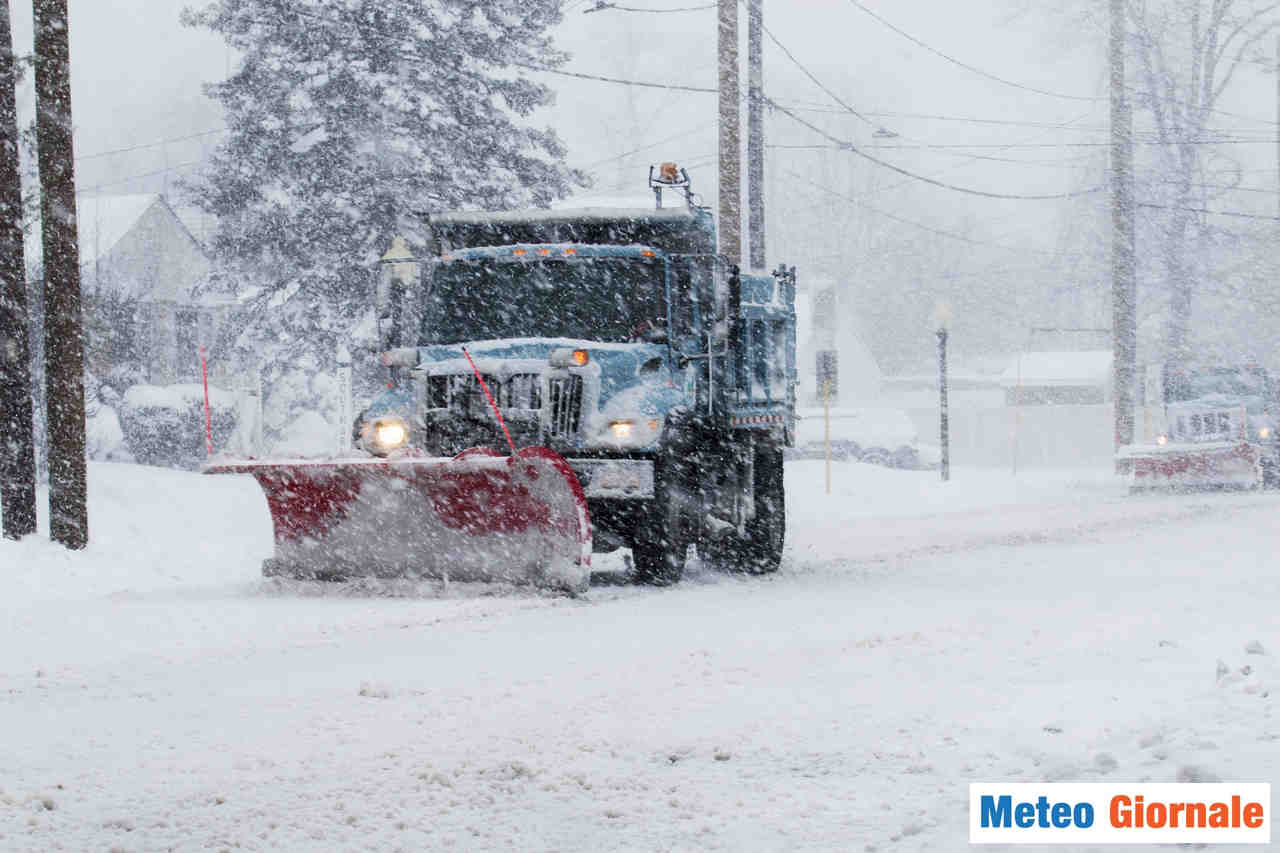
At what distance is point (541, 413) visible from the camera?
1101 centimetres

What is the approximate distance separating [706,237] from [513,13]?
40.2ft

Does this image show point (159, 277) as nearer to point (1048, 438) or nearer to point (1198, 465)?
point (1198, 465)

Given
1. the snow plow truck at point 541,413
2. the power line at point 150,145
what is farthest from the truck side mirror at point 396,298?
the power line at point 150,145

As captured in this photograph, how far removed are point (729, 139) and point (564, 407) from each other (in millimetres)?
8996

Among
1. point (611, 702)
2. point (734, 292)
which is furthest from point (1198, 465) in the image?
point (611, 702)

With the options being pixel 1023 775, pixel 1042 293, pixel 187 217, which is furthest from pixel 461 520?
pixel 1042 293

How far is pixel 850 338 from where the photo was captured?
6350 centimetres

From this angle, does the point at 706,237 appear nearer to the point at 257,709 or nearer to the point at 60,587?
the point at 60,587

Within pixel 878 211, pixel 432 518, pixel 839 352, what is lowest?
pixel 432 518

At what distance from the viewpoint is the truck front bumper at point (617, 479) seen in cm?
1081

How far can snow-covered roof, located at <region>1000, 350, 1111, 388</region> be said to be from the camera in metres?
57.8

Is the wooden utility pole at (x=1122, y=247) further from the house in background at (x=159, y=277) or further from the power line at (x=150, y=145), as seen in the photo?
the power line at (x=150, y=145)

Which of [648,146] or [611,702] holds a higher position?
[648,146]

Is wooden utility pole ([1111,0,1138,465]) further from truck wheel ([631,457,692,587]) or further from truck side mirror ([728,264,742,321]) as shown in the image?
truck wheel ([631,457,692,587])
